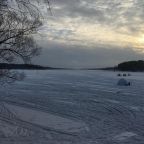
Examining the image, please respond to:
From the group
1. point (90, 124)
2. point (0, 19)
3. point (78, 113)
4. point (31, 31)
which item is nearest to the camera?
point (0, 19)

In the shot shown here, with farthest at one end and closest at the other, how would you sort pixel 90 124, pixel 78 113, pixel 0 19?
pixel 78 113, pixel 90 124, pixel 0 19

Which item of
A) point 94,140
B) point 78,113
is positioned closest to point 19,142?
point 94,140

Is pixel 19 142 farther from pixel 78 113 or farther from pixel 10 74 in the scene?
pixel 78 113

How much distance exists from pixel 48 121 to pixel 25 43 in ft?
13.3

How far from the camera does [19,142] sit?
12086 mm

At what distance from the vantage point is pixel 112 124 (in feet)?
54.2

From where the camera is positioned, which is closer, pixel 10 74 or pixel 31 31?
pixel 31 31

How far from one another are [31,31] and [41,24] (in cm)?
106

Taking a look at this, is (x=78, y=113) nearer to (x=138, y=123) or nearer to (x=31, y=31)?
(x=138, y=123)

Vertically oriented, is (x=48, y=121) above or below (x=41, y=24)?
below

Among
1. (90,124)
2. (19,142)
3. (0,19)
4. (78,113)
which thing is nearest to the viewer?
(19,142)

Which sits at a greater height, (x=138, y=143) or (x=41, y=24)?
(x=41, y=24)

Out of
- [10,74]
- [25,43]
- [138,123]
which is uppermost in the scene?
[25,43]

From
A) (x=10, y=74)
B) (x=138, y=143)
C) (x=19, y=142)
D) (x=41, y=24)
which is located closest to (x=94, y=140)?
(x=138, y=143)
